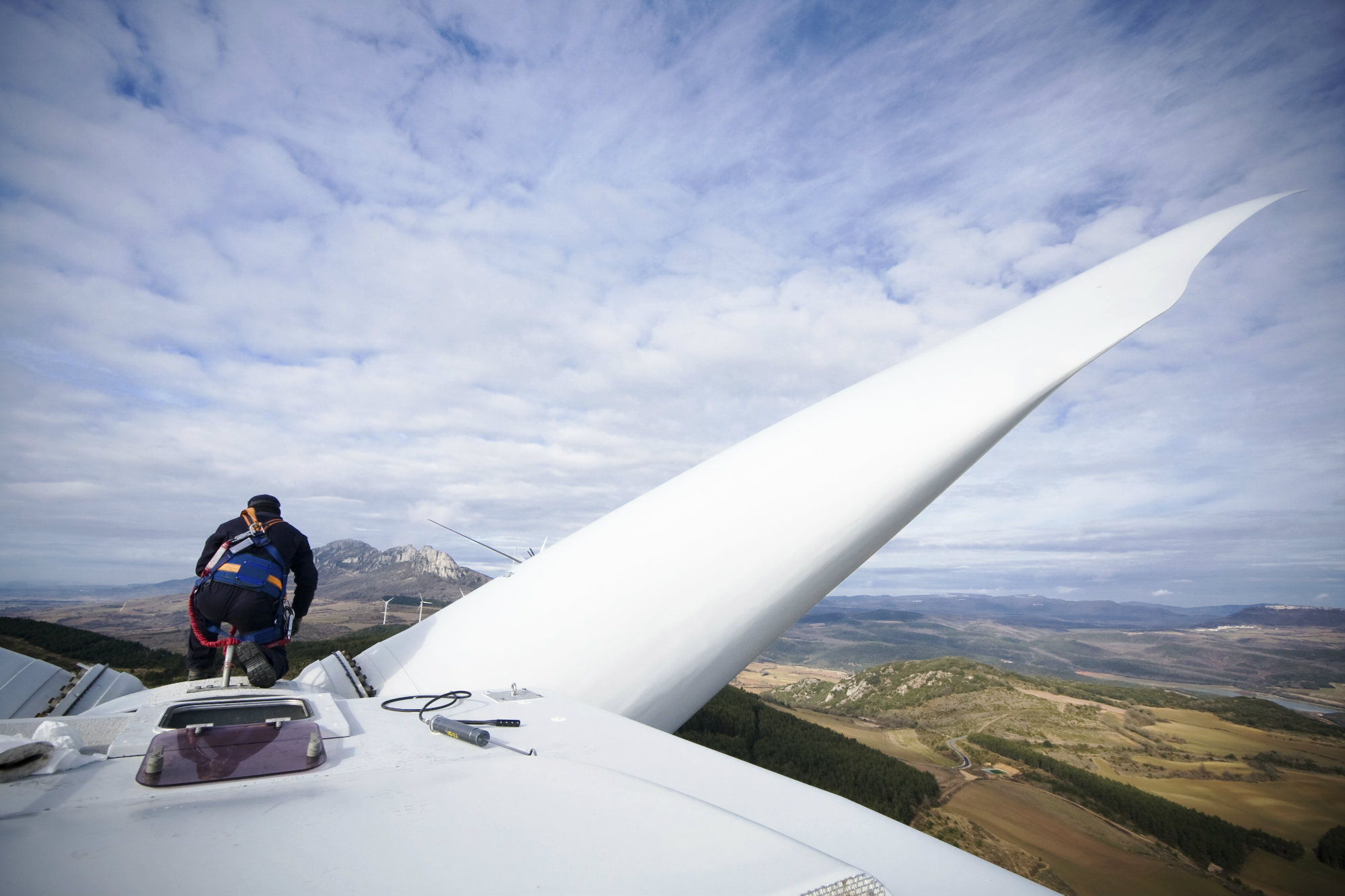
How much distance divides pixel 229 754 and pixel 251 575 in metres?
2.34

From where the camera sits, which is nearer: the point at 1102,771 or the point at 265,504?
the point at 265,504

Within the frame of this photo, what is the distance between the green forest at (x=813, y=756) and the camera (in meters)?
5.85

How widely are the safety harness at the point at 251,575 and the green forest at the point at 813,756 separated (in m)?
4.50

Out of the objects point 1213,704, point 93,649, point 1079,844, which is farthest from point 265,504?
point 1213,704

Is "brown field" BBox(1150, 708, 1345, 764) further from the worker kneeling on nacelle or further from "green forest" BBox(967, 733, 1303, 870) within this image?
the worker kneeling on nacelle

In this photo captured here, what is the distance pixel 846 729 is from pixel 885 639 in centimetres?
9184

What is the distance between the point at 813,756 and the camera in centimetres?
691

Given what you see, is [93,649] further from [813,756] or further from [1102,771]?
[1102,771]

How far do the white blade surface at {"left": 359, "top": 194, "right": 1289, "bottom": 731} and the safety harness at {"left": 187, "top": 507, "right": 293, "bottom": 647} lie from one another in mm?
1075

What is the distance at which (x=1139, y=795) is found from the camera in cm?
580

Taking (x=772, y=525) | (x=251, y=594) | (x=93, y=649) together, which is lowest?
(x=93, y=649)

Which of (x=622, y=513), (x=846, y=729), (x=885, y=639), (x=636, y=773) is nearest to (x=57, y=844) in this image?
(x=636, y=773)

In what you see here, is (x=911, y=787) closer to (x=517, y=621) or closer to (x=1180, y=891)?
(x=1180, y=891)

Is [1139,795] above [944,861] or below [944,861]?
below
